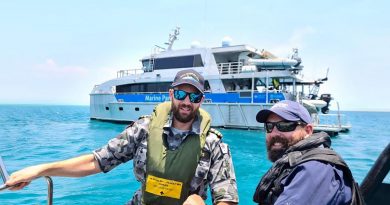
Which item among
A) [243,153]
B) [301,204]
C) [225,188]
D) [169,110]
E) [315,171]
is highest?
[169,110]

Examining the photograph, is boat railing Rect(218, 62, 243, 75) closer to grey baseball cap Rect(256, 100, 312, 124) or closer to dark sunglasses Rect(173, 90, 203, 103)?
dark sunglasses Rect(173, 90, 203, 103)

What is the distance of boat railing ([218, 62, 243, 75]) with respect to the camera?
19016mm

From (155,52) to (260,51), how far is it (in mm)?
7666

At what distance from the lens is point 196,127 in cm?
218

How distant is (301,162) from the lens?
1357mm

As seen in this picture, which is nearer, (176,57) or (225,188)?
(225,188)

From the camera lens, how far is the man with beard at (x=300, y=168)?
1243 mm

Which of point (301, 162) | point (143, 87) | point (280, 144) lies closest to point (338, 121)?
point (143, 87)

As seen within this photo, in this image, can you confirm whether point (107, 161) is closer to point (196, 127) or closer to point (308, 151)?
point (196, 127)

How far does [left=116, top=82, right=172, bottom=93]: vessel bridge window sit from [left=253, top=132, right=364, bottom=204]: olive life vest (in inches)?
752

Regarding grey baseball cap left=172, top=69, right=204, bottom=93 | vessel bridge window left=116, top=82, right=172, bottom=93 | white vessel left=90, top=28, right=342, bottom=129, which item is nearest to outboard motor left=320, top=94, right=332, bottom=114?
white vessel left=90, top=28, right=342, bottom=129

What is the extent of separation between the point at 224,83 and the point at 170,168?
1791 centimetres

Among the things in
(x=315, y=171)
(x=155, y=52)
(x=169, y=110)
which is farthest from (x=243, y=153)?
(x=155, y=52)

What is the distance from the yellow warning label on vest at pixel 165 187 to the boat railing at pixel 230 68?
17.1 metres
